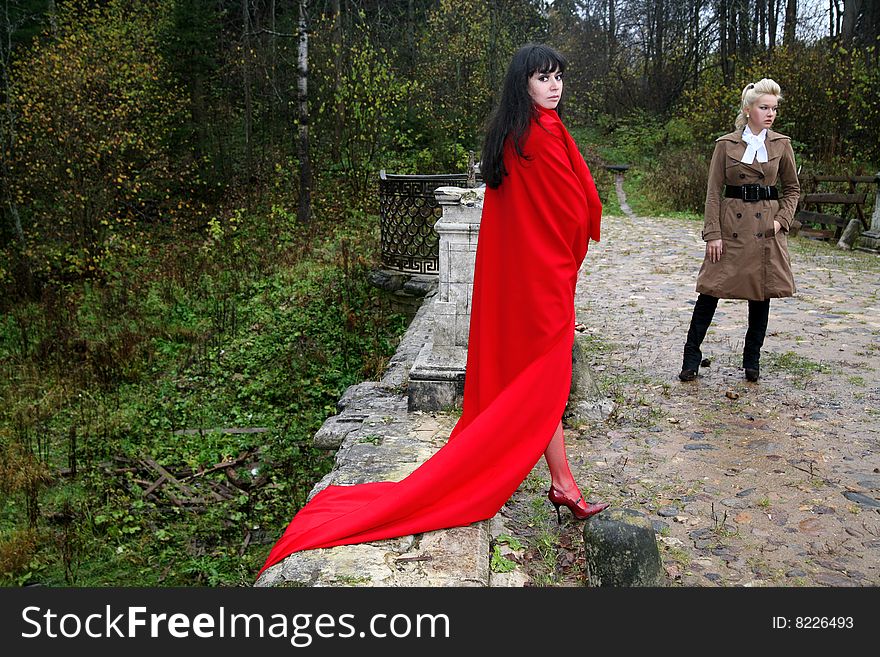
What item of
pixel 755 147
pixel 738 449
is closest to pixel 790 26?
pixel 755 147

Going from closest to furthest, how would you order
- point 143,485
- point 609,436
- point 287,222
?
point 609,436 < point 143,485 < point 287,222

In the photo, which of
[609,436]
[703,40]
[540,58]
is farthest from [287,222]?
[703,40]

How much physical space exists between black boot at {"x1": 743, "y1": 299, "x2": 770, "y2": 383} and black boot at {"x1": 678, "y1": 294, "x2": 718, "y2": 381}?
292 millimetres

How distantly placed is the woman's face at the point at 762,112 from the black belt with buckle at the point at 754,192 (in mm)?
395

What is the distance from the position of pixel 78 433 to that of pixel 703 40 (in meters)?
27.1

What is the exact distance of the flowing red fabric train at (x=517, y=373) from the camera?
139 inches

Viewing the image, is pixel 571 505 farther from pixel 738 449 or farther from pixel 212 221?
pixel 212 221

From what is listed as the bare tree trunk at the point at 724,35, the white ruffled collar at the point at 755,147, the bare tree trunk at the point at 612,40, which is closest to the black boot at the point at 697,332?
the white ruffled collar at the point at 755,147

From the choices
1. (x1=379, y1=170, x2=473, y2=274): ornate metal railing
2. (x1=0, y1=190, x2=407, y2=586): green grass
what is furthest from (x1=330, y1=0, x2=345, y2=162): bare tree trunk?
(x1=379, y1=170, x2=473, y2=274): ornate metal railing

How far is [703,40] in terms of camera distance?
2845cm

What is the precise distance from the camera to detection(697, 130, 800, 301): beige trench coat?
5633mm

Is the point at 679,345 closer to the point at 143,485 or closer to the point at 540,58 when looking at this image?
the point at 540,58

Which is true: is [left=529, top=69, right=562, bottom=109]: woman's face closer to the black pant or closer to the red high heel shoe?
the red high heel shoe

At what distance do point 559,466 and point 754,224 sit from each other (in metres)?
2.88
